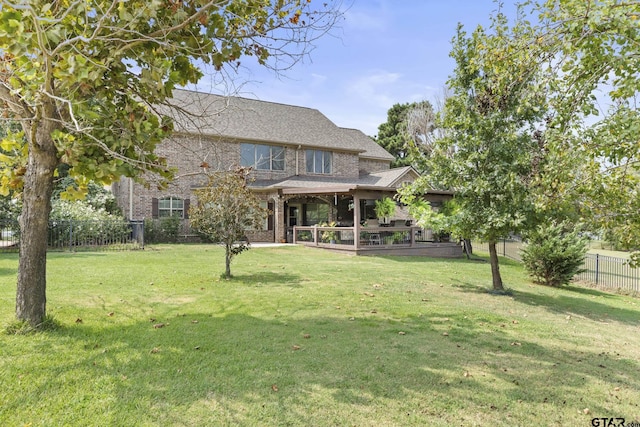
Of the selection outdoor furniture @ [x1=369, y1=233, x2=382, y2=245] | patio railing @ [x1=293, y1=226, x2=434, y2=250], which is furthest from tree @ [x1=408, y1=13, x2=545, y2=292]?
outdoor furniture @ [x1=369, y1=233, x2=382, y2=245]

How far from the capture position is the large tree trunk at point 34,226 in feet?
16.9

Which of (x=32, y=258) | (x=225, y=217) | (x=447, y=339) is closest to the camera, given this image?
(x=32, y=258)

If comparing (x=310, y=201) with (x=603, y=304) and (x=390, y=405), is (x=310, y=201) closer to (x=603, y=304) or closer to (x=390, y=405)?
(x=603, y=304)

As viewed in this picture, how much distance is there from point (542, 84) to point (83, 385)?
253 inches

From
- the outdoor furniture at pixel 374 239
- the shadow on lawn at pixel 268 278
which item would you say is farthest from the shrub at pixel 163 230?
the shadow on lawn at pixel 268 278

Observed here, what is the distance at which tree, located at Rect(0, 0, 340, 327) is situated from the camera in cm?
428

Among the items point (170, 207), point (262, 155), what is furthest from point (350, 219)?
point (170, 207)

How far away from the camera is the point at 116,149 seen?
15.4 ft

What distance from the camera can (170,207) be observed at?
2223 cm

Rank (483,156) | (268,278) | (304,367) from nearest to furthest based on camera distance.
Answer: (304,367) → (483,156) → (268,278)

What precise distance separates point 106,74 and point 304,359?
4234mm

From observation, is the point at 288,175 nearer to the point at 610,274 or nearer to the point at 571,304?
the point at 610,274

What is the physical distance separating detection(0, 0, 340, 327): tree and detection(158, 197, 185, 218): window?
16.9 m

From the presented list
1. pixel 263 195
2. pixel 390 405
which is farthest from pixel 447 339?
pixel 263 195
